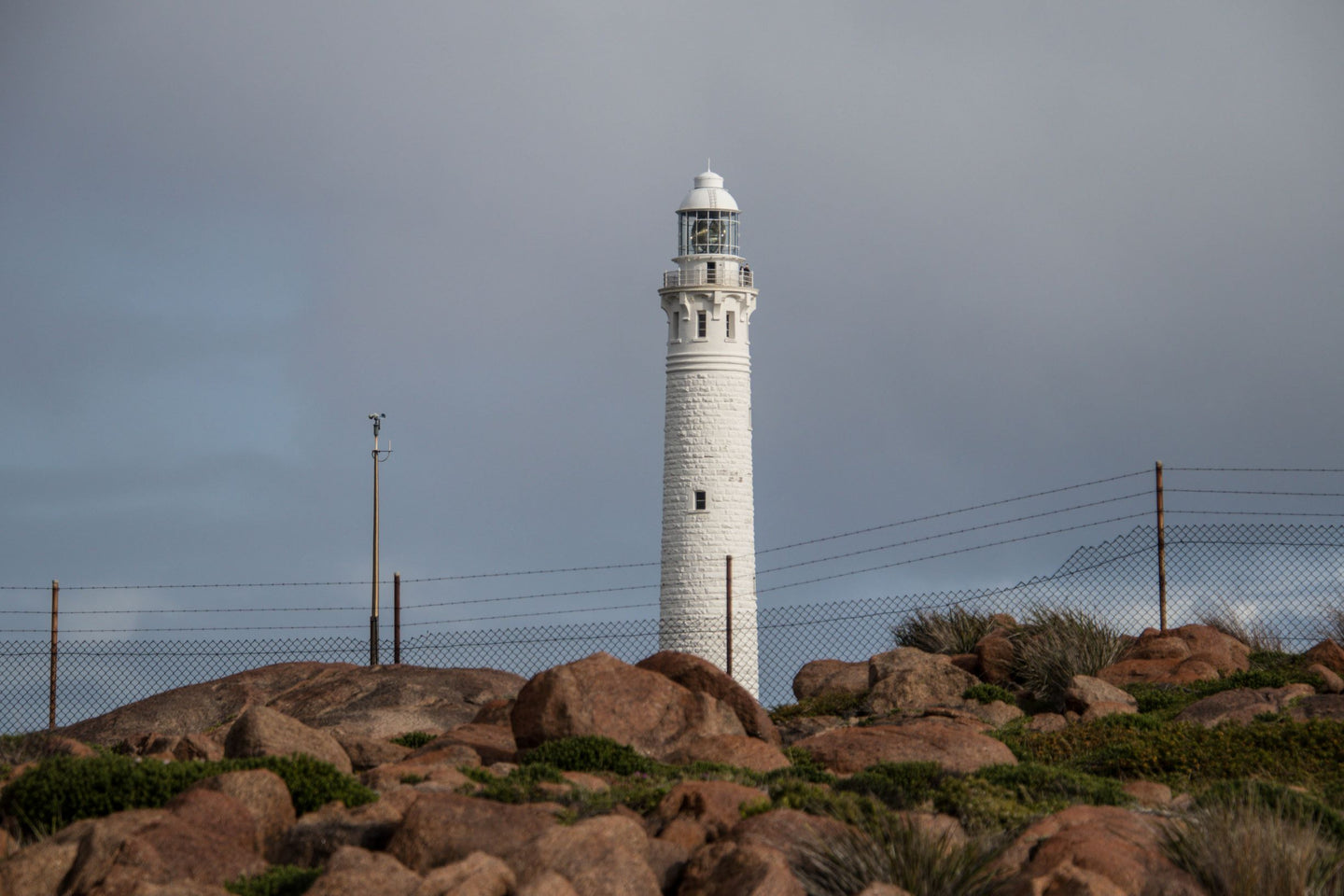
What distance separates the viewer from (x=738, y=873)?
33.6 feet

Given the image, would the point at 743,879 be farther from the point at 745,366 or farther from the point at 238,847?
the point at 745,366

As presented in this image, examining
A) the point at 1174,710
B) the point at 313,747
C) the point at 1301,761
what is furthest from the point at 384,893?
the point at 1174,710

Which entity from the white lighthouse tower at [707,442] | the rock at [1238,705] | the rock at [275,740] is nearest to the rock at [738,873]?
the rock at [275,740]

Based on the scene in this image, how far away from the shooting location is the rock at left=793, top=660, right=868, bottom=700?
86.8ft

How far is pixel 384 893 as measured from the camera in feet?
32.4

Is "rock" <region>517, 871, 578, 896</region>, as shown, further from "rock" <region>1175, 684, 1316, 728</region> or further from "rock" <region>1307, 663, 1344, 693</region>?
"rock" <region>1307, 663, 1344, 693</region>

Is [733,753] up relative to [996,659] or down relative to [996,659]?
down

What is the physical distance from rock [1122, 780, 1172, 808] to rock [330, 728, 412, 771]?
761 cm

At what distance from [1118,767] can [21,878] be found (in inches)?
472

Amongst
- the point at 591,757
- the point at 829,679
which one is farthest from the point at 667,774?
the point at 829,679

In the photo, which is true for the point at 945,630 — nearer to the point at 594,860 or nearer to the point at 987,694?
the point at 987,694

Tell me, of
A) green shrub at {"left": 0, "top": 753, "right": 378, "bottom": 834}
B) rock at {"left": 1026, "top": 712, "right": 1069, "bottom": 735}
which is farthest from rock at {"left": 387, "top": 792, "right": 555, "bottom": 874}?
rock at {"left": 1026, "top": 712, "right": 1069, "bottom": 735}

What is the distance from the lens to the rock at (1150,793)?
1518 cm

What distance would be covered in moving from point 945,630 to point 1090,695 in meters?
6.83
